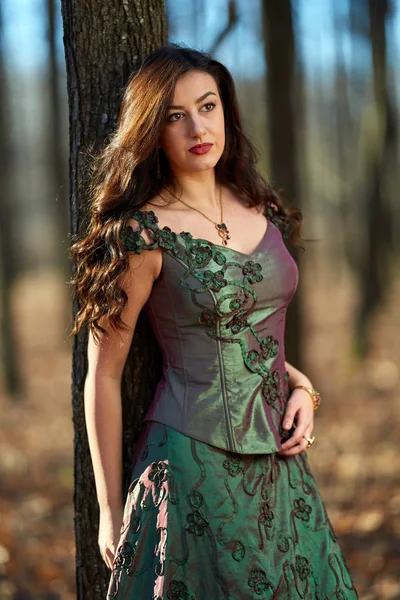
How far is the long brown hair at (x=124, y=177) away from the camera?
96.0 inches

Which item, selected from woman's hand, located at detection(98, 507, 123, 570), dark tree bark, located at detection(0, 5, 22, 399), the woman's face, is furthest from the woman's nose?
dark tree bark, located at detection(0, 5, 22, 399)

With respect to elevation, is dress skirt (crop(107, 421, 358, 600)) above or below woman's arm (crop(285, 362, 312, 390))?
below

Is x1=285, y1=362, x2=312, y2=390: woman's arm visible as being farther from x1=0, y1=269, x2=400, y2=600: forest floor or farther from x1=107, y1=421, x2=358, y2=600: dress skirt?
x1=0, y1=269, x2=400, y2=600: forest floor

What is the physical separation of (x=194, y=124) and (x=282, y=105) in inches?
151

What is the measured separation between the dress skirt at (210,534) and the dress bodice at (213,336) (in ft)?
0.25

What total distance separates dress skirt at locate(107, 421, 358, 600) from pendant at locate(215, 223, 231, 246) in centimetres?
67

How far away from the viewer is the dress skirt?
2.37 metres

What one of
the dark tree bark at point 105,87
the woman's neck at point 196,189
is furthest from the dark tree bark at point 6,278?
the woman's neck at point 196,189

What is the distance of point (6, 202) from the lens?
11484mm

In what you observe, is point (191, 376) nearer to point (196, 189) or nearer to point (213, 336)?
point (213, 336)

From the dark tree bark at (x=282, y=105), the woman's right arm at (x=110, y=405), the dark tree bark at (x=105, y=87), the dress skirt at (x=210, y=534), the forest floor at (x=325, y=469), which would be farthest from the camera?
the dark tree bark at (x=282, y=105)

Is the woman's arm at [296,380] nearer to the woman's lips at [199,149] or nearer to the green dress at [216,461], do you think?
the green dress at [216,461]

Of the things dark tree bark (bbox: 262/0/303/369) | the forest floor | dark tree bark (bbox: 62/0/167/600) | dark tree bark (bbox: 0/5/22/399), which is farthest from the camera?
dark tree bark (bbox: 0/5/22/399)

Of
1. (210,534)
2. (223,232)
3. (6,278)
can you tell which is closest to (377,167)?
(6,278)
